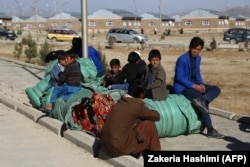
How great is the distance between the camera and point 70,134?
7.74 meters

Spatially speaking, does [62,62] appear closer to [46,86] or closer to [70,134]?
[46,86]

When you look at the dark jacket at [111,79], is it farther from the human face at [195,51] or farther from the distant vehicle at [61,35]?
the distant vehicle at [61,35]

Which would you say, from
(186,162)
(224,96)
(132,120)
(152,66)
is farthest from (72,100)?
(224,96)

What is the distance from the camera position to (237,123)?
351 inches

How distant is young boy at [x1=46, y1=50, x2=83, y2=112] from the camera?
9.25 meters

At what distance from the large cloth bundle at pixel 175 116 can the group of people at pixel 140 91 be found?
0.12 meters

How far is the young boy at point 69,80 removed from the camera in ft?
30.3

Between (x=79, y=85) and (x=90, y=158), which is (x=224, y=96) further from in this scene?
(x=90, y=158)

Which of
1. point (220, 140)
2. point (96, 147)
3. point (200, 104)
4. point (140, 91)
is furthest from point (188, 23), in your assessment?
point (140, 91)

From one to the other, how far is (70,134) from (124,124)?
1989 millimetres

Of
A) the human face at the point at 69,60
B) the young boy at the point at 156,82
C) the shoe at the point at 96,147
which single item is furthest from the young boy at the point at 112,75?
the shoe at the point at 96,147

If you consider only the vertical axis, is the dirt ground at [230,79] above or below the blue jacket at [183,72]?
below

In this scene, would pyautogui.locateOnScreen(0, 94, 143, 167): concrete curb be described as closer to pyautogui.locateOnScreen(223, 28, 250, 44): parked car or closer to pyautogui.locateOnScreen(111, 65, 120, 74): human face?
pyautogui.locateOnScreen(111, 65, 120, 74): human face

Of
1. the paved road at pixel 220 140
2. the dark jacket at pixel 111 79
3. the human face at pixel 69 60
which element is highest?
the human face at pixel 69 60
